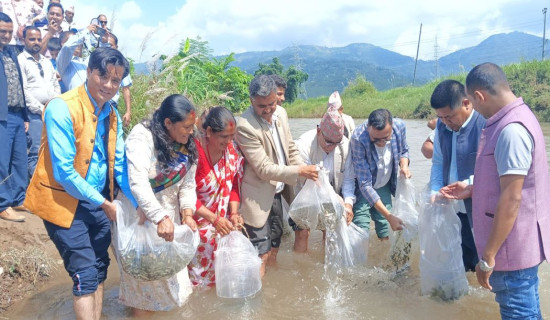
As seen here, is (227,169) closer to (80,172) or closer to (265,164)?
(265,164)

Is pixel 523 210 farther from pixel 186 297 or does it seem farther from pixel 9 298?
pixel 9 298

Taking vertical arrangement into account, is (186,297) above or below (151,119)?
below

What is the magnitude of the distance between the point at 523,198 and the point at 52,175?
2.29m

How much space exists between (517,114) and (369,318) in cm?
175

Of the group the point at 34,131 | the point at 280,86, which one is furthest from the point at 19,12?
the point at 280,86

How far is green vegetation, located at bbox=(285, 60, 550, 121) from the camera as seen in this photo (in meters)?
16.3

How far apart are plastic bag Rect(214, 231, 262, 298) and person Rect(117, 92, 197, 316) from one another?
26 cm

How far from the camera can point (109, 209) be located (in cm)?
242

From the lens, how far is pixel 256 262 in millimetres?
3004

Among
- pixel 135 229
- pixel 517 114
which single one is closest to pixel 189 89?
pixel 135 229

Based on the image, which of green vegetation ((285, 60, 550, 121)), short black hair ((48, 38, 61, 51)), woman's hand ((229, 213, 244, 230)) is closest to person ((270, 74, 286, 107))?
woman's hand ((229, 213, 244, 230))

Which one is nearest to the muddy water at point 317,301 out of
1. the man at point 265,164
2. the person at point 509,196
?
the man at point 265,164

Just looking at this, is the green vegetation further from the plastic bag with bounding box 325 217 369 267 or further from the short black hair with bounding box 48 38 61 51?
the short black hair with bounding box 48 38 61 51

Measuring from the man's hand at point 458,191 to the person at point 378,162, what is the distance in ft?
2.59
